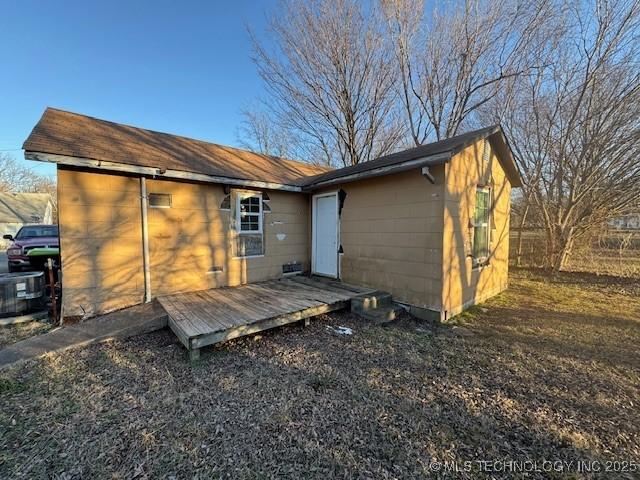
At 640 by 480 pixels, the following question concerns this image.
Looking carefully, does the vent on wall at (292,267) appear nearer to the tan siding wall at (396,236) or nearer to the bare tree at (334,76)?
the tan siding wall at (396,236)

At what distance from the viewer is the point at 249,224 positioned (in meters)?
6.74

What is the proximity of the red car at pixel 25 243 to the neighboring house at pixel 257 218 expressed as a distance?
5.01 metres

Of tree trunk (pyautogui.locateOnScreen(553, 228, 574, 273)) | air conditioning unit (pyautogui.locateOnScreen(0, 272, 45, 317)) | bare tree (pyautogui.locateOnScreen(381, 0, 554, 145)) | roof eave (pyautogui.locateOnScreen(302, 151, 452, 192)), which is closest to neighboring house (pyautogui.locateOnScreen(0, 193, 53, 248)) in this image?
air conditioning unit (pyautogui.locateOnScreen(0, 272, 45, 317))

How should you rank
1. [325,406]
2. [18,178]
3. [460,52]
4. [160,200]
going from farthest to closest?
[18,178] → [460,52] → [160,200] → [325,406]

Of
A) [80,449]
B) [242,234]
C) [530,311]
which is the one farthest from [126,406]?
[530,311]

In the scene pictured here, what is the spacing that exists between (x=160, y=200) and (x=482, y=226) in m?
6.99

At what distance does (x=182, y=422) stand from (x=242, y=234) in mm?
4509

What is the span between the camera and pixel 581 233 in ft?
30.3

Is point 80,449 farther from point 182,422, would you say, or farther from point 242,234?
point 242,234

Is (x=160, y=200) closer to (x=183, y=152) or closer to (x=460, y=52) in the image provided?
(x=183, y=152)

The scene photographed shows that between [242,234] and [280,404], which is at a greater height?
[242,234]

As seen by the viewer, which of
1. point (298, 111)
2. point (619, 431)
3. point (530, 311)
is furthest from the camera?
point (298, 111)

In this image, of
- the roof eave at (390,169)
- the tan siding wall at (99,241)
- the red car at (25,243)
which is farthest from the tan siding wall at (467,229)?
the red car at (25,243)

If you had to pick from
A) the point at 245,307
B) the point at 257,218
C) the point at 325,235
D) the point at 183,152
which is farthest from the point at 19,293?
the point at 325,235
